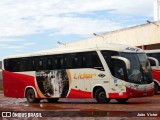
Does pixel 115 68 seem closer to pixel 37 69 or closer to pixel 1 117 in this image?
pixel 37 69

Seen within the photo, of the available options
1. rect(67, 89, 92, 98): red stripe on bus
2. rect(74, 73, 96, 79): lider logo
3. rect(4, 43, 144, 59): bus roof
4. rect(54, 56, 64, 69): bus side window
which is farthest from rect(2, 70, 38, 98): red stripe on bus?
rect(74, 73, 96, 79): lider logo

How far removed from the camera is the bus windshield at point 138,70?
1973 centimetres

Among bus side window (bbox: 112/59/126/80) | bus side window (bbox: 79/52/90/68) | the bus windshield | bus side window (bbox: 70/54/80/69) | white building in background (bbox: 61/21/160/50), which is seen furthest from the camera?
white building in background (bbox: 61/21/160/50)

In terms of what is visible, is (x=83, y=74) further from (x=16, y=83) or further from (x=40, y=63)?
(x=16, y=83)

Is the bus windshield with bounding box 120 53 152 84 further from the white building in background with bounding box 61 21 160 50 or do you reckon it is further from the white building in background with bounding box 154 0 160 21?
the white building in background with bounding box 154 0 160 21

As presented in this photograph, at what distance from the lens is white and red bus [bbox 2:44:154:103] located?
64.9 ft

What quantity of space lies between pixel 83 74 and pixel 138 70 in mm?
2853

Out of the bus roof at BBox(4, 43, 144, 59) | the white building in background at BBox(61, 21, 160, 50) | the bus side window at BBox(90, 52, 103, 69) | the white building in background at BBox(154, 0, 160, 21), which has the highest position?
the white building in background at BBox(154, 0, 160, 21)

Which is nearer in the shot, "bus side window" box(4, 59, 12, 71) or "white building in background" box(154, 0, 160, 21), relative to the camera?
"bus side window" box(4, 59, 12, 71)

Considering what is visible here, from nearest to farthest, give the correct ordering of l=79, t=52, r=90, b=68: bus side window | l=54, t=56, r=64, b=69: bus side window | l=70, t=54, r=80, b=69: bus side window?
l=79, t=52, r=90, b=68: bus side window
l=70, t=54, r=80, b=69: bus side window
l=54, t=56, r=64, b=69: bus side window

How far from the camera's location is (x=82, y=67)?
21.2 m

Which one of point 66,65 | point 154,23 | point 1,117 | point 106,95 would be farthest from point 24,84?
point 154,23

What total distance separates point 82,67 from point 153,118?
8.68m

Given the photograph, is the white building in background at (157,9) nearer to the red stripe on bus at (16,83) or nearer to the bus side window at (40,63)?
the red stripe on bus at (16,83)
